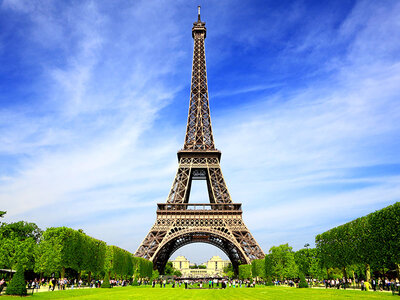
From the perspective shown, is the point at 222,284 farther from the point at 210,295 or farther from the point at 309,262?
the point at 210,295

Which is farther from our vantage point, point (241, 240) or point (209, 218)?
point (209, 218)

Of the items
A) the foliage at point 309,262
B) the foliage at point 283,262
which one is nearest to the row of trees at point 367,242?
the foliage at point 309,262

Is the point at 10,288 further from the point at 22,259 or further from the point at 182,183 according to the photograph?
the point at 182,183

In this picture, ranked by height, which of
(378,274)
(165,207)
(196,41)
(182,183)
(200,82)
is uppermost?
(196,41)

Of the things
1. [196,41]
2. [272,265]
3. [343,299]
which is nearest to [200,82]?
[196,41]

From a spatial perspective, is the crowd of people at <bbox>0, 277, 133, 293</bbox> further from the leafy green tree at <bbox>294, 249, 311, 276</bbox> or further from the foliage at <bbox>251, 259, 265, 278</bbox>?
the leafy green tree at <bbox>294, 249, 311, 276</bbox>

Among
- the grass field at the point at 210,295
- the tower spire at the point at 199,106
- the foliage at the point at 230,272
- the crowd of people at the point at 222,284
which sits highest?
the tower spire at the point at 199,106

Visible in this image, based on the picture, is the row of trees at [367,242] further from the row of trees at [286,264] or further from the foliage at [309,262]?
the row of trees at [286,264]
